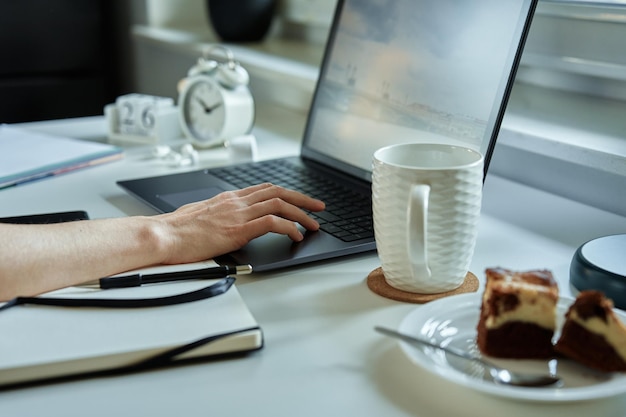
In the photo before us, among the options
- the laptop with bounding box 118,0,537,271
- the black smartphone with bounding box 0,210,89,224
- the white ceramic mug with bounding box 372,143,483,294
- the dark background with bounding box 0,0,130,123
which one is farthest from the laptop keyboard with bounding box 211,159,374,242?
the dark background with bounding box 0,0,130,123

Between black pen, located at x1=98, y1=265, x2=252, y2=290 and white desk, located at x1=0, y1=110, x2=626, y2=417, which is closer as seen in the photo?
white desk, located at x1=0, y1=110, x2=626, y2=417

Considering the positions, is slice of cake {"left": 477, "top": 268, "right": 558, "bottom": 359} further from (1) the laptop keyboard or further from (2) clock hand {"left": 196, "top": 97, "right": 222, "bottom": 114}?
(2) clock hand {"left": 196, "top": 97, "right": 222, "bottom": 114}

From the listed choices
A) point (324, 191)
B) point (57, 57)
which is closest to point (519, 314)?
point (324, 191)

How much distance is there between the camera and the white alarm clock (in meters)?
1.39

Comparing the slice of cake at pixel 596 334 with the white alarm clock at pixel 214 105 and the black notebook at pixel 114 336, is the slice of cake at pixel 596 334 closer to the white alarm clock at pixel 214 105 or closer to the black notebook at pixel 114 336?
the black notebook at pixel 114 336

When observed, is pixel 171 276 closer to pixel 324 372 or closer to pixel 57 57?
pixel 324 372

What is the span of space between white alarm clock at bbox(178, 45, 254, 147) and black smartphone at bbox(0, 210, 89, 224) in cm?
45

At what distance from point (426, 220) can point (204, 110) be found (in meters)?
0.77

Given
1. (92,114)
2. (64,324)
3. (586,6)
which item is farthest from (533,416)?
(92,114)

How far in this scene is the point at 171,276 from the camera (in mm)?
781

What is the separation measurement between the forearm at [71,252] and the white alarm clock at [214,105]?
1.82 ft

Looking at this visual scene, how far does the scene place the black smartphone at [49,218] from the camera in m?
0.95

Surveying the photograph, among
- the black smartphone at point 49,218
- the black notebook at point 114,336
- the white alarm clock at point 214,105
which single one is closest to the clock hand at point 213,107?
the white alarm clock at point 214,105

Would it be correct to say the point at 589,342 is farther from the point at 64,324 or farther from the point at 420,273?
the point at 64,324
